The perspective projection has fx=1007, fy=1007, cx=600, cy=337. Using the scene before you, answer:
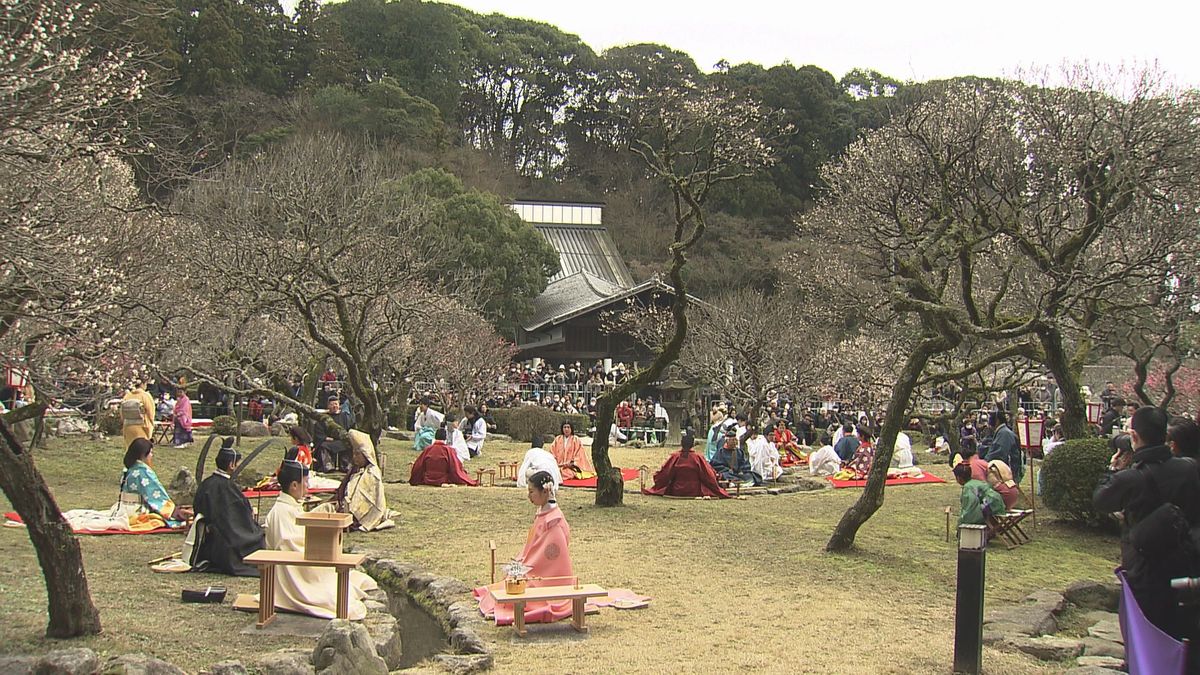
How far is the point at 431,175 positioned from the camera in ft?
106

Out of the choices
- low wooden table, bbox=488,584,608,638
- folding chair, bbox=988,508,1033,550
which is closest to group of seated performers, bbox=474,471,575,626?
low wooden table, bbox=488,584,608,638

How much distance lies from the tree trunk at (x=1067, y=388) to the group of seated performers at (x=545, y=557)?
25.2ft

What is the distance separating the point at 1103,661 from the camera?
647cm

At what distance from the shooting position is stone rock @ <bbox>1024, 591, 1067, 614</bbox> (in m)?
8.18

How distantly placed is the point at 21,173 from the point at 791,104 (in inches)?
1577

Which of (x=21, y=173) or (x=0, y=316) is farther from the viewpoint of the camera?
(x=0, y=316)

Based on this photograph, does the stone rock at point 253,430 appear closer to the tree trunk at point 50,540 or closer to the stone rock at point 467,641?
the stone rock at point 467,641

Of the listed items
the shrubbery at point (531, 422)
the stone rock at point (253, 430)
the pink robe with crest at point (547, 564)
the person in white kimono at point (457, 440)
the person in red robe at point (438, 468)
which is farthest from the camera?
the shrubbery at point (531, 422)

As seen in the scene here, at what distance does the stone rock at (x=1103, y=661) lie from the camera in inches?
250

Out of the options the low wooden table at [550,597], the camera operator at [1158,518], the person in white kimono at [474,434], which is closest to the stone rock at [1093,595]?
Answer: the camera operator at [1158,518]

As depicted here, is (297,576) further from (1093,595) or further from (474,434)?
(474,434)

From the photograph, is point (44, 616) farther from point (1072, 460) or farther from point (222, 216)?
point (222, 216)

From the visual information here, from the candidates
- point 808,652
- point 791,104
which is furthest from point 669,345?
point 791,104

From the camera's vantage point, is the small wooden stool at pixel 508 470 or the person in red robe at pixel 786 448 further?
the person in red robe at pixel 786 448
